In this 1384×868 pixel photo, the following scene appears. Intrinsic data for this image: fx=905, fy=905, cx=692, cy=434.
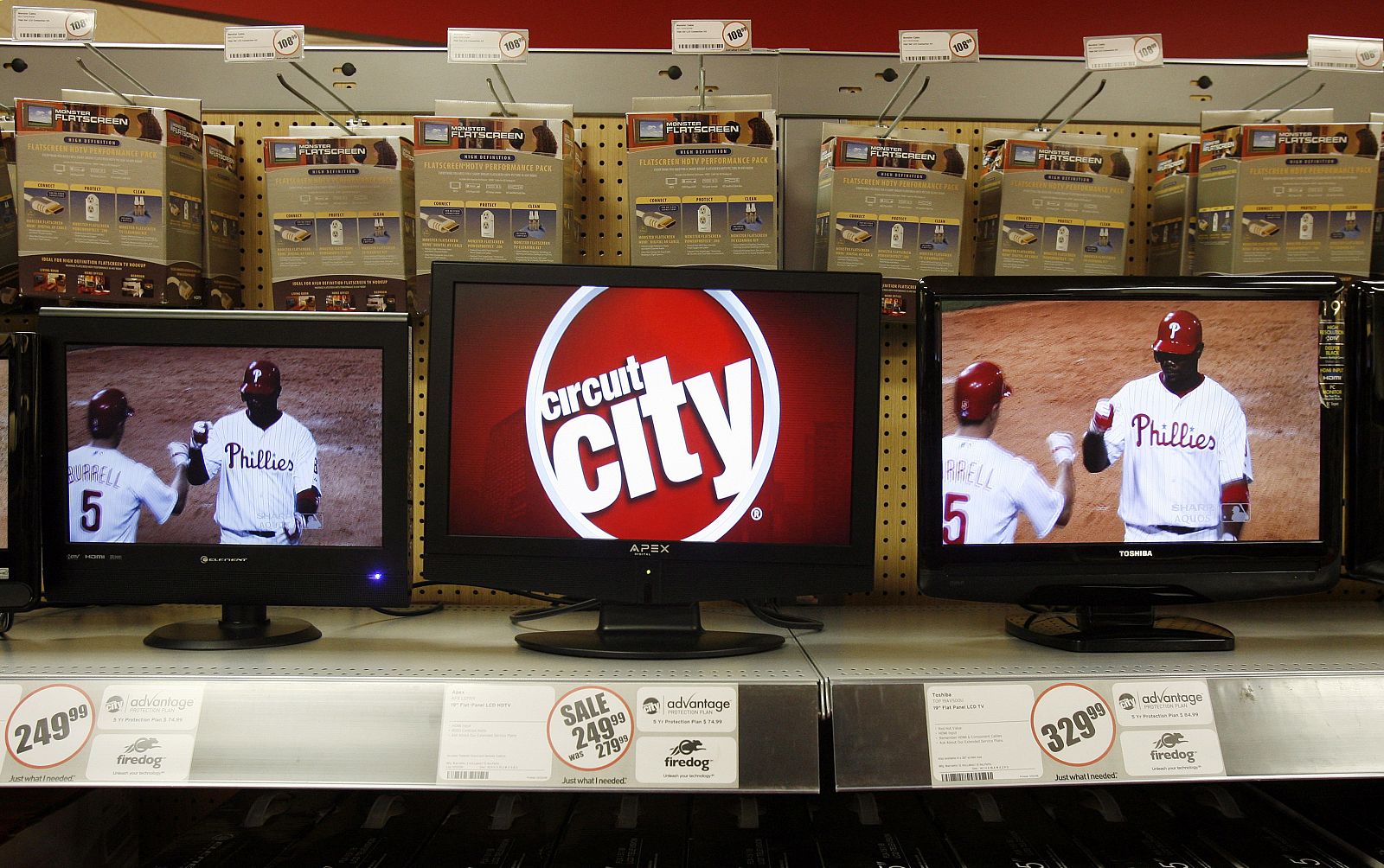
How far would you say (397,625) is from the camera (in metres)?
1.29

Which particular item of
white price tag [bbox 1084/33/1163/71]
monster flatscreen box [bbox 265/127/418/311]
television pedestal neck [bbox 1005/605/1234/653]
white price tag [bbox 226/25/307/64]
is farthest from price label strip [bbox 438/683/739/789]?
white price tag [bbox 1084/33/1163/71]

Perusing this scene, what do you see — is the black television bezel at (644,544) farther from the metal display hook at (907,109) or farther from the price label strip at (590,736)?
the metal display hook at (907,109)

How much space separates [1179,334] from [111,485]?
55.4 inches

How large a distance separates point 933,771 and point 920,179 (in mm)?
872

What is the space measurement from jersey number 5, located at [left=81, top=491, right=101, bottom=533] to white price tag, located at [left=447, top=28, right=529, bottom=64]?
755 millimetres

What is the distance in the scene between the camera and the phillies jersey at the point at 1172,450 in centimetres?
118

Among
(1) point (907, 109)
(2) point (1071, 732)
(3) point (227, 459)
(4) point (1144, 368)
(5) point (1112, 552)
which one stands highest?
(1) point (907, 109)

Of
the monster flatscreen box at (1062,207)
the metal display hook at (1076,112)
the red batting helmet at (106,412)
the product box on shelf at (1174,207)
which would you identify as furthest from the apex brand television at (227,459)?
the product box on shelf at (1174,207)

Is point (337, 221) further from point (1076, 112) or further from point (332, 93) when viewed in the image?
point (1076, 112)

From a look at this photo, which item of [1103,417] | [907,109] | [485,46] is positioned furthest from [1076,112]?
[485,46]

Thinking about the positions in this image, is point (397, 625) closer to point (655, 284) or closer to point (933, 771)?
point (655, 284)

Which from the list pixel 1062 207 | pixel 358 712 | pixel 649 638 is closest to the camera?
pixel 358 712

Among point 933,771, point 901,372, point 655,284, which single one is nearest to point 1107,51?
point 901,372

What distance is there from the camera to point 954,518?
1179 mm
